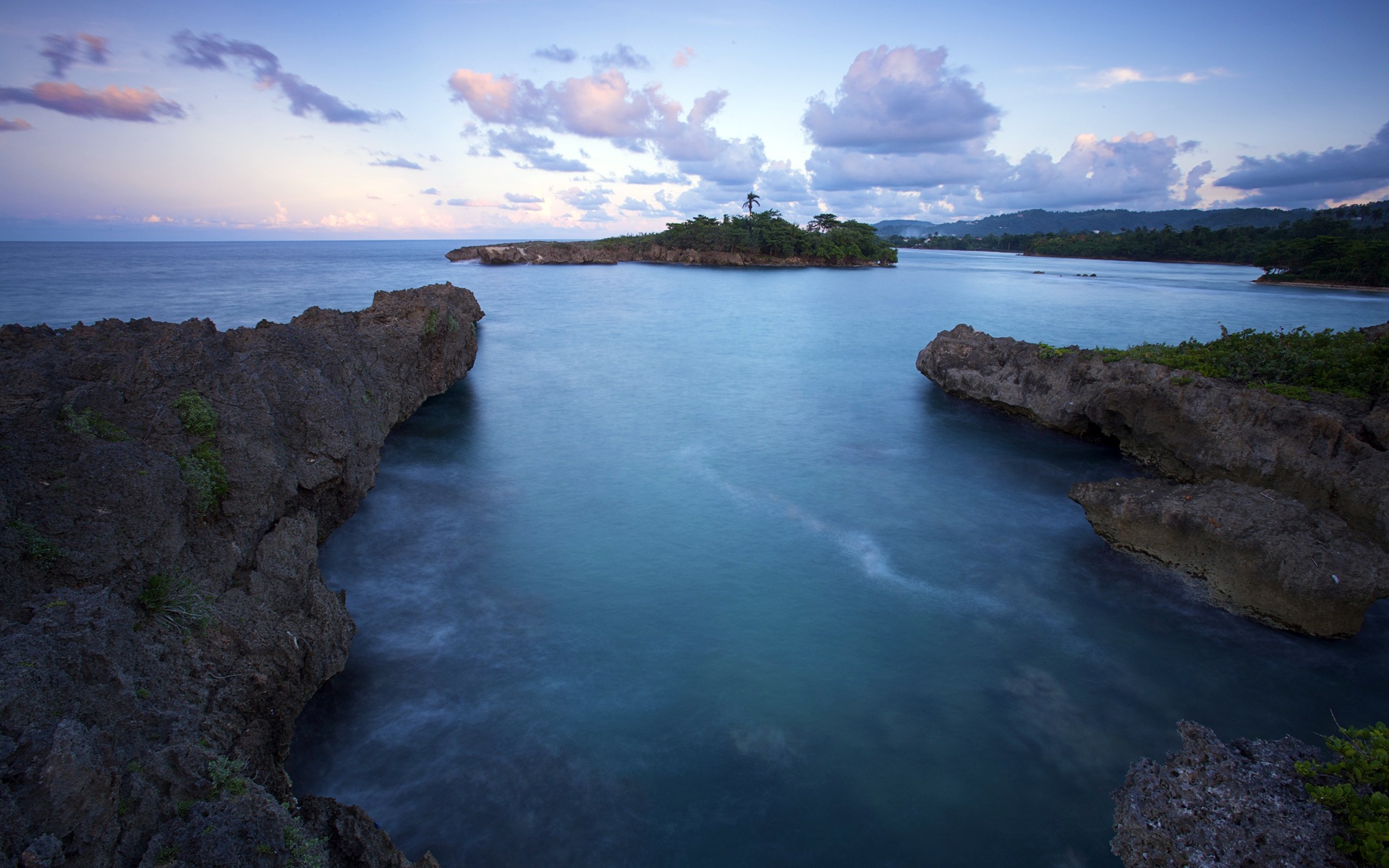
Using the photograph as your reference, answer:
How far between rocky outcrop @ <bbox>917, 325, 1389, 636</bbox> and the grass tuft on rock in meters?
0.64

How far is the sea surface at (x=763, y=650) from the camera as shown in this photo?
610 cm

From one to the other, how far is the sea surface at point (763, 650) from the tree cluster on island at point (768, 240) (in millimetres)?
60011

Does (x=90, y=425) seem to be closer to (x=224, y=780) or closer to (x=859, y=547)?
(x=224, y=780)

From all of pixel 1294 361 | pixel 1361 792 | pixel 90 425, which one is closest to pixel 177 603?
pixel 90 425

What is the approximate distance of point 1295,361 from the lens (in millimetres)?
12461

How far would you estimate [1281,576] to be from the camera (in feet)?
27.7

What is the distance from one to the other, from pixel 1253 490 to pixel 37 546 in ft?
45.3

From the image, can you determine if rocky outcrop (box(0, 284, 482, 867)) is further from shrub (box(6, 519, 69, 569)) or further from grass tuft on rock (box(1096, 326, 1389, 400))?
grass tuft on rock (box(1096, 326, 1389, 400))

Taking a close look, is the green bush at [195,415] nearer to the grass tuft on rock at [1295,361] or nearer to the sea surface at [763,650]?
the sea surface at [763,650]

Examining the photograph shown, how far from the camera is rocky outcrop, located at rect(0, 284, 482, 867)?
3680mm

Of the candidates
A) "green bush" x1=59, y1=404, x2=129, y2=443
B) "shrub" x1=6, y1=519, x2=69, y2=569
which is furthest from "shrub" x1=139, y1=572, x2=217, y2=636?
"green bush" x1=59, y1=404, x2=129, y2=443

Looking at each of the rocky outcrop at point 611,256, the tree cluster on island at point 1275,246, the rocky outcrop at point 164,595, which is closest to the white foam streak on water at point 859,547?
the rocky outcrop at point 164,595

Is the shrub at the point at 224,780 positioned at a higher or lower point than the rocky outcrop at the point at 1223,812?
higher

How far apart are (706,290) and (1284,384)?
133 feet
